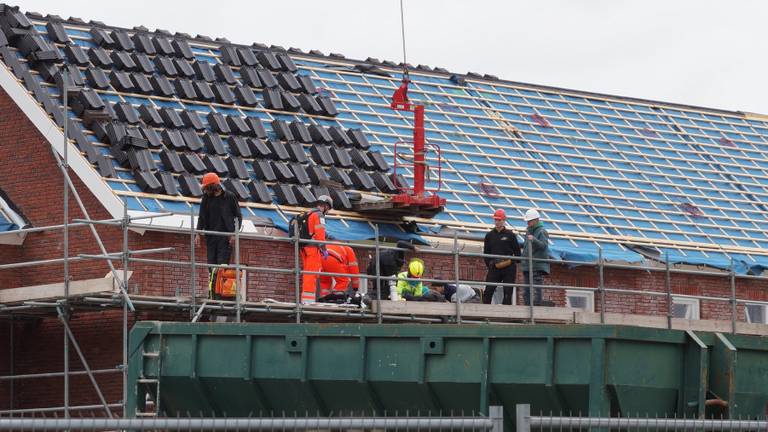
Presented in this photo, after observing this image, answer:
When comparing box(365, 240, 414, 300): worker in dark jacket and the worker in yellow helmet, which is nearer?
the worker in yellow helmet

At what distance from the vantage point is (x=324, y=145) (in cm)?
2989

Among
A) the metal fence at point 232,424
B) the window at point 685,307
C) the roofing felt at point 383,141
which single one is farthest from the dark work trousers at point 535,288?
the metal fence at point 232,424

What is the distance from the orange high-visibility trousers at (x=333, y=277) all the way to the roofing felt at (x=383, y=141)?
184cm

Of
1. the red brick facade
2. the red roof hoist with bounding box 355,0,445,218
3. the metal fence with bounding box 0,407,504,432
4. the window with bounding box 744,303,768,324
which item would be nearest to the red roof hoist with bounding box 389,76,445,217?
the red roof hoist with bounding box 355,0,445,218

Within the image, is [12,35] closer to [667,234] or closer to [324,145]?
[324,145]

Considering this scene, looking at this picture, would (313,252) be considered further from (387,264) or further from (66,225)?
(66,225)

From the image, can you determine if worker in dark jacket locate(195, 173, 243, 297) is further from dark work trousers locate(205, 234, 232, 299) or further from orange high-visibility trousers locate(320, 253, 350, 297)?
orange high-visibility trousers locate(320, 253, 350, 297)

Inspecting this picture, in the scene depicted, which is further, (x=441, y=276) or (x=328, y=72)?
(x=328, y=72)

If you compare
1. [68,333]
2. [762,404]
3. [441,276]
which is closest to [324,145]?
[441,276]

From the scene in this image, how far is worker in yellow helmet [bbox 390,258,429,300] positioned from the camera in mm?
24609

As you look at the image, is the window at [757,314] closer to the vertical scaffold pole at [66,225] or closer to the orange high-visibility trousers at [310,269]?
the orange high-visibility trousers at [310,269]

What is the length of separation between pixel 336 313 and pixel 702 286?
11634 millimetres

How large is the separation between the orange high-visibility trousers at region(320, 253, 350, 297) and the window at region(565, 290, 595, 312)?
21.6ft

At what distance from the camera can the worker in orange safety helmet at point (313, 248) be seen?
939 inches
